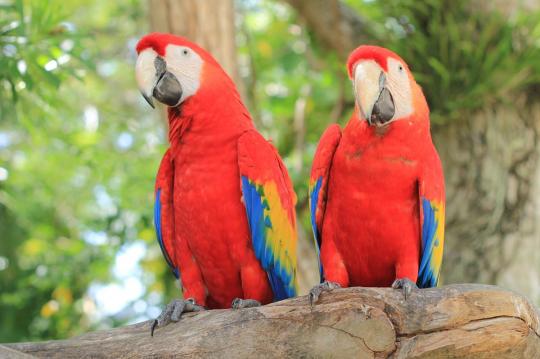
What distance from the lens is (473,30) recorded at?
13.5 ft

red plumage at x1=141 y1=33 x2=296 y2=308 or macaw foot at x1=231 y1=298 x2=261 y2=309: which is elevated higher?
red plumage at x1=141 y1=33 x2=296 y2=308

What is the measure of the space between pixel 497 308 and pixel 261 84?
455cm

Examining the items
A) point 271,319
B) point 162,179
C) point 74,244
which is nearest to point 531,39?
point 162,179

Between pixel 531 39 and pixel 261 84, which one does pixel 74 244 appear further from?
pixel 531 39

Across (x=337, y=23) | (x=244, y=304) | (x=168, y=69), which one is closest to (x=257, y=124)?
(x=337, y=23)

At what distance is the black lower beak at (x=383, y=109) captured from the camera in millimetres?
2422

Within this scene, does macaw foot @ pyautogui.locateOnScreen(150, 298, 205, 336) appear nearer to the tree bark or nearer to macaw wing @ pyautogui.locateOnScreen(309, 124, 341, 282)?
macaw wing @ pyautogui.locateOnScreen(309, 124, 341, 282)

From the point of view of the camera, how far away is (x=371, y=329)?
2049 mm

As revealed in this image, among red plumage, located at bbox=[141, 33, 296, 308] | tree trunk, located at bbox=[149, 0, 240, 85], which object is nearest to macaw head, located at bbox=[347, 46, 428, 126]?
red plumage, located at bbox=[141, 33, 296, 308]

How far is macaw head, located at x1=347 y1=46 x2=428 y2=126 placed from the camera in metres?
2.41

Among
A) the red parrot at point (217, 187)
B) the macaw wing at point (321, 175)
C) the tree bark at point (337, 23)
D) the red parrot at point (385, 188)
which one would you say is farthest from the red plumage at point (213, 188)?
the tree bark at point (337, 23)

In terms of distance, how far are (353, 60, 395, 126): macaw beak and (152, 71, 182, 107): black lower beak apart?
0.66 m

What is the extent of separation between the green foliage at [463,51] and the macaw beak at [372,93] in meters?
1.60

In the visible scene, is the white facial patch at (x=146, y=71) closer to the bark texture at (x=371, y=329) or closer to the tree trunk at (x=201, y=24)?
the bark texture at (x=371, y=329)
